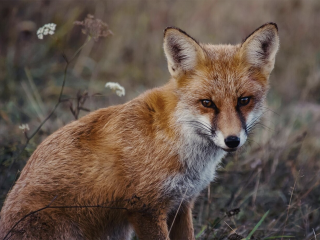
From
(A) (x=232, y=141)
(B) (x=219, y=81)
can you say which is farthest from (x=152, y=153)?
(B) (x=219, y=81)

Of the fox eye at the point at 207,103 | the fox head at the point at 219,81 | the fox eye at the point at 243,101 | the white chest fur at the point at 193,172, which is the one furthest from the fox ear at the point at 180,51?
the white chest fur at the point at 193,172

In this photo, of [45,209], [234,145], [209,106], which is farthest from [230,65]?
[45,209]

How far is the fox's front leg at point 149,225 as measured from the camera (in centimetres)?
360

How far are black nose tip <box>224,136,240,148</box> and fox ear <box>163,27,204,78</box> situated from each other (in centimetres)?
86

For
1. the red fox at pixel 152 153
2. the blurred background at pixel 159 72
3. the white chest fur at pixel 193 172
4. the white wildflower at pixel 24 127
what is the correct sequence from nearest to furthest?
the red fox at pixel 152 153
the white chest fur at pixel 193 172
the white wildflower at pixel 24 127
the blurred background at pixel 159 72

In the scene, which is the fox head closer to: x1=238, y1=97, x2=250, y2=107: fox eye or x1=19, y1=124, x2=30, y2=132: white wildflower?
x1=238, y1=97, x2=250, y2=107: fox eye

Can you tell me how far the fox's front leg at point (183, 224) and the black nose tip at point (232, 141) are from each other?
92 centimetres

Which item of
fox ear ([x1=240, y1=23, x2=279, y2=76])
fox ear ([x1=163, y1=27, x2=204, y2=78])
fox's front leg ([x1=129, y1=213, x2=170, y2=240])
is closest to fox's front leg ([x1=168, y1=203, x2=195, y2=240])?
fox's front leg ([x1=129, y1=213, x2=170, y2=240])

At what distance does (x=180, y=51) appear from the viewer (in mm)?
3883

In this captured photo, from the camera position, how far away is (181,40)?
3797 mm

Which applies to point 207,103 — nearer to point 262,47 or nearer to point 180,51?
point 180,51

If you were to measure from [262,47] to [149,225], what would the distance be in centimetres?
197

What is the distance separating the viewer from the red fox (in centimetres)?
357

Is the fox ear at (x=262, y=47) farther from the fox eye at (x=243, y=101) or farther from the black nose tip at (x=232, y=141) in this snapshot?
the black nose tip at (x=232, y=141)
